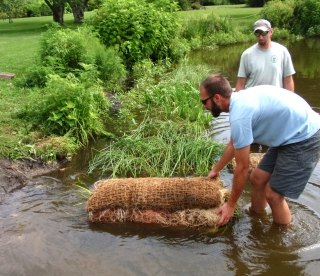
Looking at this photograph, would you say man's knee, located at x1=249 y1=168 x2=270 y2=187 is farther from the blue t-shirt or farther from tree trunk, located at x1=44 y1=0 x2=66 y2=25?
tree trunk, located at x1=44 y1=0 x2=66 y2=25

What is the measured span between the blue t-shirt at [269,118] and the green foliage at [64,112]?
4.46 metres

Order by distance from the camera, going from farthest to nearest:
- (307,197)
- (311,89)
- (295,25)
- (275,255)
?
(295,25)
(311,89)
(307,197)
(275,255)

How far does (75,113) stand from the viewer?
822 cm

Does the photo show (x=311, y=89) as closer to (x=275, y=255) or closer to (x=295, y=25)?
(x=275, y=255)

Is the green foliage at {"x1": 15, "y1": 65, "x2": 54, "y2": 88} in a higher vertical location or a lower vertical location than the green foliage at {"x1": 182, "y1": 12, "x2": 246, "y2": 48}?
higher

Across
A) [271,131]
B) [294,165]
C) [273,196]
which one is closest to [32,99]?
[273,196]

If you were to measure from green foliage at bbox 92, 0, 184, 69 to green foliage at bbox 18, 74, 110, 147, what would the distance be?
5.89 m

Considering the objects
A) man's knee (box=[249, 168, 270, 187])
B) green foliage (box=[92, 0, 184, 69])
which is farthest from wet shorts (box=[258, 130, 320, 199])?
green foliage (box=[92, 0, 184, 69])

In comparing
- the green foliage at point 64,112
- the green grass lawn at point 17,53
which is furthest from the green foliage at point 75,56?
the green foliage at point 64,112

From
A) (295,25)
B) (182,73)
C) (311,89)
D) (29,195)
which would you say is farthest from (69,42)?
(295,25)

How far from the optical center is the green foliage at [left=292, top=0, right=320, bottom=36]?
93.6 feet

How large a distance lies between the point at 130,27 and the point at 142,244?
417 inches

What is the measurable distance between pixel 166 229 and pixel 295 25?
26276mm

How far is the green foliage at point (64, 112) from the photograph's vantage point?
26.8 feet
